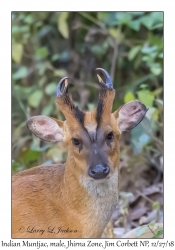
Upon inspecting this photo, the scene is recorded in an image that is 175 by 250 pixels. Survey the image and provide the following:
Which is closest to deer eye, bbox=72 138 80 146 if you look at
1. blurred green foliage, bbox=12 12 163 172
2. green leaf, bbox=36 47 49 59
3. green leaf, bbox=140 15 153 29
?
blurred green foliage, bbox=12 12 163 172

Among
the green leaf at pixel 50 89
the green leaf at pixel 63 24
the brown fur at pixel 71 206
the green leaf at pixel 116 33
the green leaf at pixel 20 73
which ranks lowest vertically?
the brown fur at pixel 71 206

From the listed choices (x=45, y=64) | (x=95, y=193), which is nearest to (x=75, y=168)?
(x=95, y=193)

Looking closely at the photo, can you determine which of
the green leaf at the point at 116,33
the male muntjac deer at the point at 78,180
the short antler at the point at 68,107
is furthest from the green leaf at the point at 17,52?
the short antler at the point at 68,107

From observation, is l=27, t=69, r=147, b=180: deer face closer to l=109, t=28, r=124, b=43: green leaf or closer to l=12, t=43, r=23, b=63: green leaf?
l=12, t=43, r=23, b=63: green leaf

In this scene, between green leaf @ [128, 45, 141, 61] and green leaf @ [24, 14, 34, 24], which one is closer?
green leaf @ [128, 45, 141, 61]

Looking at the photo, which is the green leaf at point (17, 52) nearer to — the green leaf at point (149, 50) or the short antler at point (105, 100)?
the green leaf at point (149, 50)

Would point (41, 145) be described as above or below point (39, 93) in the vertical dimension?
below

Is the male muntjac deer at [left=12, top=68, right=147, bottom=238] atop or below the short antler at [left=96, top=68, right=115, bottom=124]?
below
